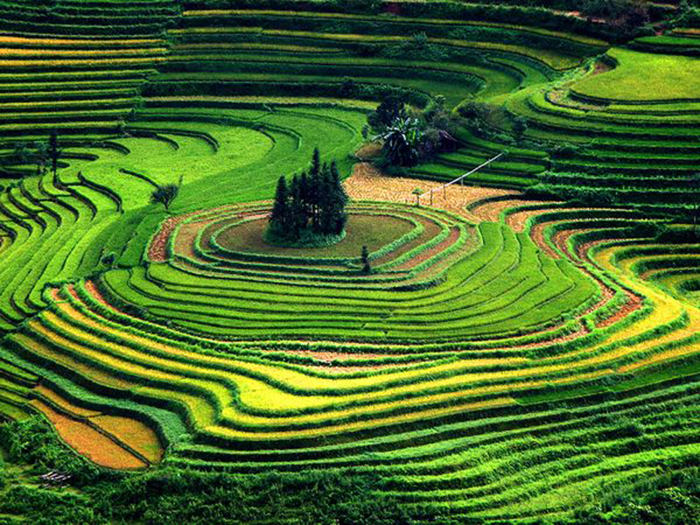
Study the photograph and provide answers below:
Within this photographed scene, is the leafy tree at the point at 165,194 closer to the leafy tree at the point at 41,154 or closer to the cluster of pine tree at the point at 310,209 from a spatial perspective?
the cluster of pine tree at the point at 310,209

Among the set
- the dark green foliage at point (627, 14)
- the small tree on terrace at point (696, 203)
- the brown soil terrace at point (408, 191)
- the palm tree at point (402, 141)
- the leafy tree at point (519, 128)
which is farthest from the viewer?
the dark green foliage at point (627, 14)

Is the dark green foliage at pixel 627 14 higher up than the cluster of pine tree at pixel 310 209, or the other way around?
the dark green foliage at pixel 627 14

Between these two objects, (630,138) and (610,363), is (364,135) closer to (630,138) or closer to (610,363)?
(630,138)

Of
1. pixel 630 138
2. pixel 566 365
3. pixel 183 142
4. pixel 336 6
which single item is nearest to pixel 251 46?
pixel 336 6

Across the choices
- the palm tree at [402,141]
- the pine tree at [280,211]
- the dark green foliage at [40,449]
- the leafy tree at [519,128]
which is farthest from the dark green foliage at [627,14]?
the dark green foliage at [40,449]

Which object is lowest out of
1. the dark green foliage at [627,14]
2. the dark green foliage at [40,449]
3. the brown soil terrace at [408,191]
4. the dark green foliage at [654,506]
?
the dark green foliage at [654,506]

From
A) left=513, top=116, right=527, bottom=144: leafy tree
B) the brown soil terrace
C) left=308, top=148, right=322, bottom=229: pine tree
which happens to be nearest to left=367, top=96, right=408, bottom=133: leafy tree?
the brown soil terrace
